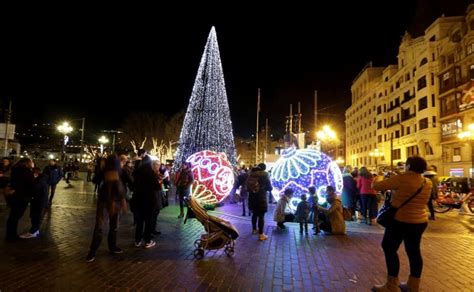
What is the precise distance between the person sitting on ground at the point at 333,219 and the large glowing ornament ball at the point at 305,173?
1435 millimetres

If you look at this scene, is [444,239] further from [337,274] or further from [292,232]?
[337,274]

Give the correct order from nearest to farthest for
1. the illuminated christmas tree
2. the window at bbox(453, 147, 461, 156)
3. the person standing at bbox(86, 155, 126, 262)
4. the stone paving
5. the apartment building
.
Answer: the stone paving
the person standing at bbox(86, 155, 126, 262)
the illuminated christmas tree
the apartment building
the window at bbox(453, 147, 461, 156)

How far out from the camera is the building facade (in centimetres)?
3491

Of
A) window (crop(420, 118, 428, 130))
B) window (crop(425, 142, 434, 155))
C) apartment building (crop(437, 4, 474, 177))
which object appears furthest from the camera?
window (crop(420, 118, 428, 130))

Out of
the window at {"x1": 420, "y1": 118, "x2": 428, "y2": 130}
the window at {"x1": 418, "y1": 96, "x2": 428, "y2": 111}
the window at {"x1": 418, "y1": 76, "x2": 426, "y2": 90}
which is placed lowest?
the window at {"x1": 420, "y1": 118, "x2": 428, "y2": 130}

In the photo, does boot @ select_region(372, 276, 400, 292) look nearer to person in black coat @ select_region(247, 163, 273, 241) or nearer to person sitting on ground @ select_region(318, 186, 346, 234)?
person in black coat @ select_region(247, 163, 273, 241)

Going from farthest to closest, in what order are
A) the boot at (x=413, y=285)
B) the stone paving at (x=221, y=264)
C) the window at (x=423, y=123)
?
the window at (x=423, y=123) → the stone paving at (x=221, y=264) → the boot at (x=413, y=285)

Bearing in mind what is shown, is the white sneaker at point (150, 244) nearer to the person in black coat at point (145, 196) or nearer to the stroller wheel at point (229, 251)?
the person in black coat at point (145, 196)

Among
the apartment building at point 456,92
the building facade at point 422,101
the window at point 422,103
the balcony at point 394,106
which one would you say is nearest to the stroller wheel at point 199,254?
the building facade at point 422,101

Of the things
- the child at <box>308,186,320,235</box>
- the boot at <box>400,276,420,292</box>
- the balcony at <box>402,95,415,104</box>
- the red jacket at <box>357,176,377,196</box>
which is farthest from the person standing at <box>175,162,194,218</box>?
the balcony at <box>402,95,415,104</box>

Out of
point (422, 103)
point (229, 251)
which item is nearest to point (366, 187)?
point (229, 251)

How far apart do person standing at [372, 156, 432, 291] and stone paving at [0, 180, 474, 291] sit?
52 cm

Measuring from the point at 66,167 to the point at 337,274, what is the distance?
27454mm

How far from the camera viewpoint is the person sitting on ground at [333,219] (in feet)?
28.1
